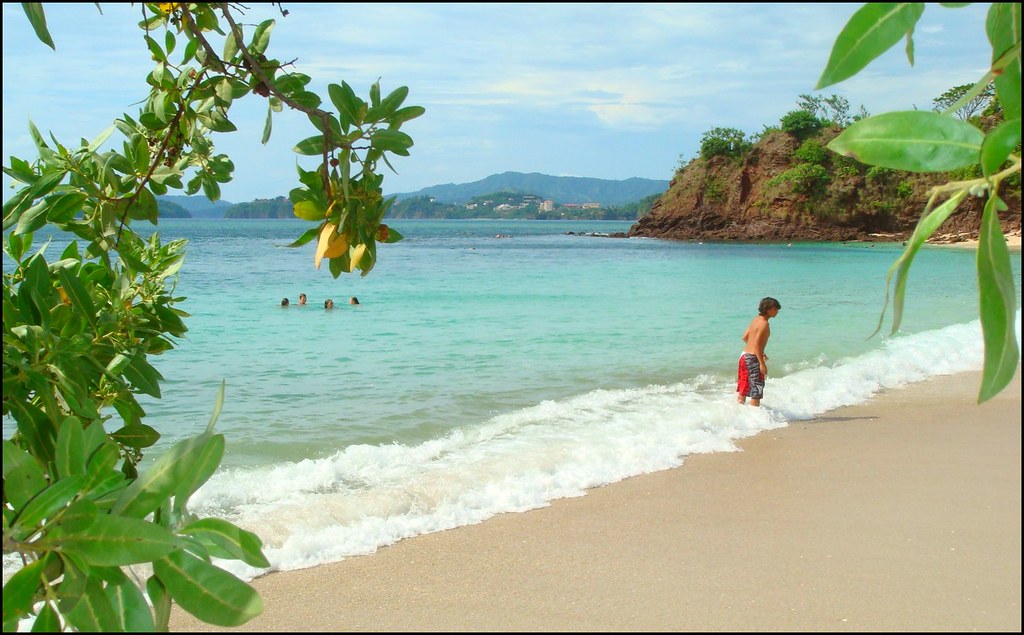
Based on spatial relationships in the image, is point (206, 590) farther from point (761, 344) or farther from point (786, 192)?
point (786, 192)

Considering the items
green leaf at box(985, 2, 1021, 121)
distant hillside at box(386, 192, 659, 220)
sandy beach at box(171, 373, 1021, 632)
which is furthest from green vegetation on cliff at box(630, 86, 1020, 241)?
green leaf at box(985, 2, 1021, 121)

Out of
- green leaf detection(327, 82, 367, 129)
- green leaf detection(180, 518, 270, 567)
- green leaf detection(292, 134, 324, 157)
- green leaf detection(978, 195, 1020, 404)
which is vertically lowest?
green leaf detection(180, 518, 270, 567)

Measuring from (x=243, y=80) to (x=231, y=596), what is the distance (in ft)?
3.53

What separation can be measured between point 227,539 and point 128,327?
4.06ft

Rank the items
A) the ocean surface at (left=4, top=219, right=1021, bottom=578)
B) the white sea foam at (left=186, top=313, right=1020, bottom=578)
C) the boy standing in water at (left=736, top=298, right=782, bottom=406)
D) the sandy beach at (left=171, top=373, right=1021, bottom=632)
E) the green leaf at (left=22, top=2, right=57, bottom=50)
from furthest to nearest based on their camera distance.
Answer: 1. the boy standing in water at (left=736, top=298, right=782, bottom=406)
2. the ocean surface at (left=4, top=219, right=1021, bottom=578)
3. the white sea foam at (left=186, top=313, right=1020, bottom=578)
4. the sandy beach at (left=171, top=373, right=1021, bottom=632)
5. the green leaf at (left=22, top=2, right=57, bottom=50)

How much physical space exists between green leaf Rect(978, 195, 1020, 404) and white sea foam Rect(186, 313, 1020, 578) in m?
4.24

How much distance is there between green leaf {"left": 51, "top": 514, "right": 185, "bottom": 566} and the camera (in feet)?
2.27

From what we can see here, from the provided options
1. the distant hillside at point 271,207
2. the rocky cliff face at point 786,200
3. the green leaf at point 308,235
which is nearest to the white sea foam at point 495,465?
the distant hillside at point 271,207

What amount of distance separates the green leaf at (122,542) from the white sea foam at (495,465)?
3.79 metres

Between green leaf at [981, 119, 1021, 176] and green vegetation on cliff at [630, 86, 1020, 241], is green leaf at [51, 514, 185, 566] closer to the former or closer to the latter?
green leaf at [981, 119, 1021, 176]

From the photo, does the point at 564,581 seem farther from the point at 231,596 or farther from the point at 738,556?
the point at 231,596

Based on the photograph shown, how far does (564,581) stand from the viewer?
412cm

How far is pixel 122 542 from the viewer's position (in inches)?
27.6

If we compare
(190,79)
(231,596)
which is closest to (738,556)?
(190,79)
